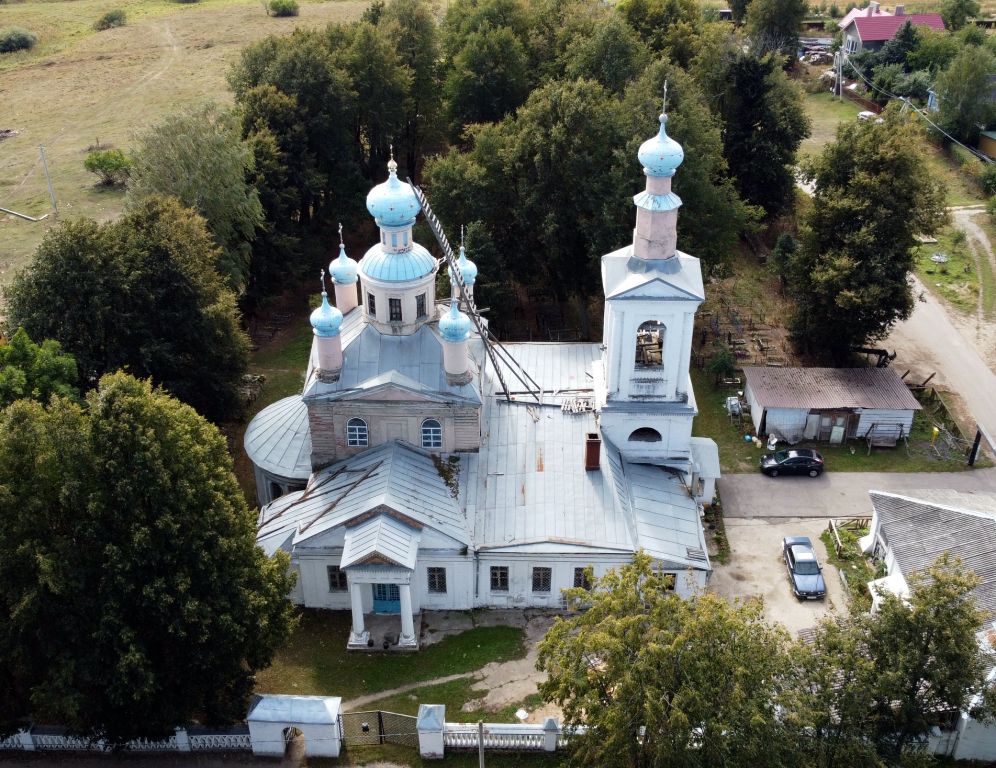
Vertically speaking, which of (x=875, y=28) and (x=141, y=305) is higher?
(x=141, y=305)

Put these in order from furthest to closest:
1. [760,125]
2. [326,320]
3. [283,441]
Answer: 1. [760,125]
2. [283,441]
3. [326,320]

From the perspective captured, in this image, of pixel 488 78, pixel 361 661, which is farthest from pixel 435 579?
pixel 488 78

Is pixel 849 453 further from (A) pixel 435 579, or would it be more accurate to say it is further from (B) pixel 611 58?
(B) pixel 611 58

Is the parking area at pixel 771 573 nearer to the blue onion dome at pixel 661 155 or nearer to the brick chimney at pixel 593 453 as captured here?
the brick chimney at pixel 593 453

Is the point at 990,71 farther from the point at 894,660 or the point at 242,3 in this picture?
the point at 242,3

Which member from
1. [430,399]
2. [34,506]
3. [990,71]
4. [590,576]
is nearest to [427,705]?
[590,576]

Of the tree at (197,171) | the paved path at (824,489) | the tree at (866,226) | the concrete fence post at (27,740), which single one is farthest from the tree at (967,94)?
the concrete fence post at (27,740)
